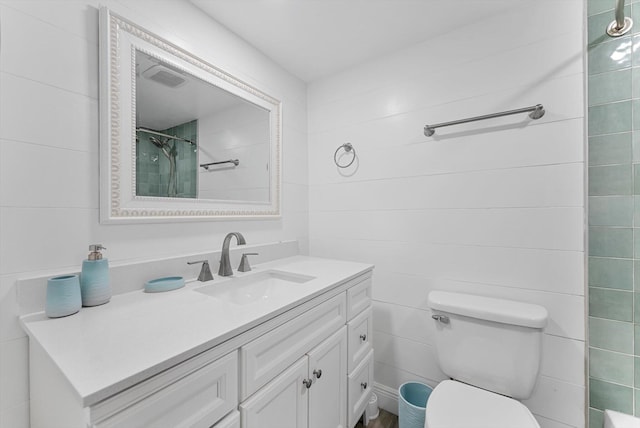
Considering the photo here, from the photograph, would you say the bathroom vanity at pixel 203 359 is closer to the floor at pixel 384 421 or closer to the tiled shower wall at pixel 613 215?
the floor at pixel 384 421

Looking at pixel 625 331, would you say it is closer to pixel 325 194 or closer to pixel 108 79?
pixel 325 194

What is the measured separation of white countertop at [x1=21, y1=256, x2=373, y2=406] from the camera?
55 cm

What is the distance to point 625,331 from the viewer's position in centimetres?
114

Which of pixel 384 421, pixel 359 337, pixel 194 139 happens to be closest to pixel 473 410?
pixel 359 337

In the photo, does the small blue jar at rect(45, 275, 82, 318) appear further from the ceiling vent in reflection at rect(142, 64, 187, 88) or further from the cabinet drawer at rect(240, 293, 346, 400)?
the ceiling vent in reflection at rect(142, 64, 187, 88)

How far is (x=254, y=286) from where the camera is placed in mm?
1395

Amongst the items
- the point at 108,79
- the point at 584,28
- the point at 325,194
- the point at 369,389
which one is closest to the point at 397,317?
the point at 369,389

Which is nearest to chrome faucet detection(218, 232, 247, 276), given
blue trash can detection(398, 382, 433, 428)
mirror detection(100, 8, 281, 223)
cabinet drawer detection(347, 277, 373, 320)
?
mirror detection(100, 8, 281, 223)

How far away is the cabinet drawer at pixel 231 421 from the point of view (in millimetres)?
728

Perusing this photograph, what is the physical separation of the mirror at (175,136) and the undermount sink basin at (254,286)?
1.20 feet

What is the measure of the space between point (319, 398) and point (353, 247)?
3.16 feet

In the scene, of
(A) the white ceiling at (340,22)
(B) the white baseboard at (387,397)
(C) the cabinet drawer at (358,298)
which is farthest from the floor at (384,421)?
(A) the white ceiling at (340,22)

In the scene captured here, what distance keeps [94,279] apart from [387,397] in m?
1.73

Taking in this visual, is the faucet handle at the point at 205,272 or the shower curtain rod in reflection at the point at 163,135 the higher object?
the shower curtain rod in reflection at the point at 163,135
